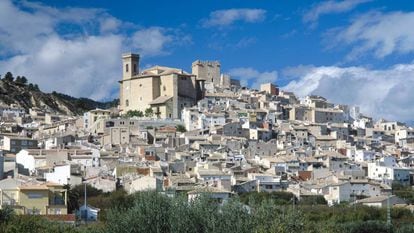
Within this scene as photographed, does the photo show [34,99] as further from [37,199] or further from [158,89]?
[37,199]

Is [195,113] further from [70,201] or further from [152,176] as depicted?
[70,201]

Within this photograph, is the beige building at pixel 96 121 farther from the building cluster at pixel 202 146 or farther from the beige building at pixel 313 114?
the beige building at pixel 313 114

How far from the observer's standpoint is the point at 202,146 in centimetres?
6050

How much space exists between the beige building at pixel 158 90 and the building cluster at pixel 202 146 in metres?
0.11

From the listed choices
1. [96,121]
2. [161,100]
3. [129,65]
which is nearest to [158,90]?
[161,100]

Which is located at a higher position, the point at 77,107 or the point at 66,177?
the point at 77,107

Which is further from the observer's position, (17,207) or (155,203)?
(17,207)

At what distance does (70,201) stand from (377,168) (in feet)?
86.0

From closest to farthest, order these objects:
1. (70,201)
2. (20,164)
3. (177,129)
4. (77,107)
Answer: (70,201) < (20,164) < (177,129) < (77,107)

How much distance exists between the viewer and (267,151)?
62406mm

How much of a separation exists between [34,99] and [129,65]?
644 inches

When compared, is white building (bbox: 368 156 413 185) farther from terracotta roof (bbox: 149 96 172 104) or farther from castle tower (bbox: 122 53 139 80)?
castle tower (bbox: 122 53 139 80)

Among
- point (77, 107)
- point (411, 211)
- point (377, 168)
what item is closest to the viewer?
point (411, 211)

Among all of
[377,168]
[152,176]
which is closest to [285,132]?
[377,168]
